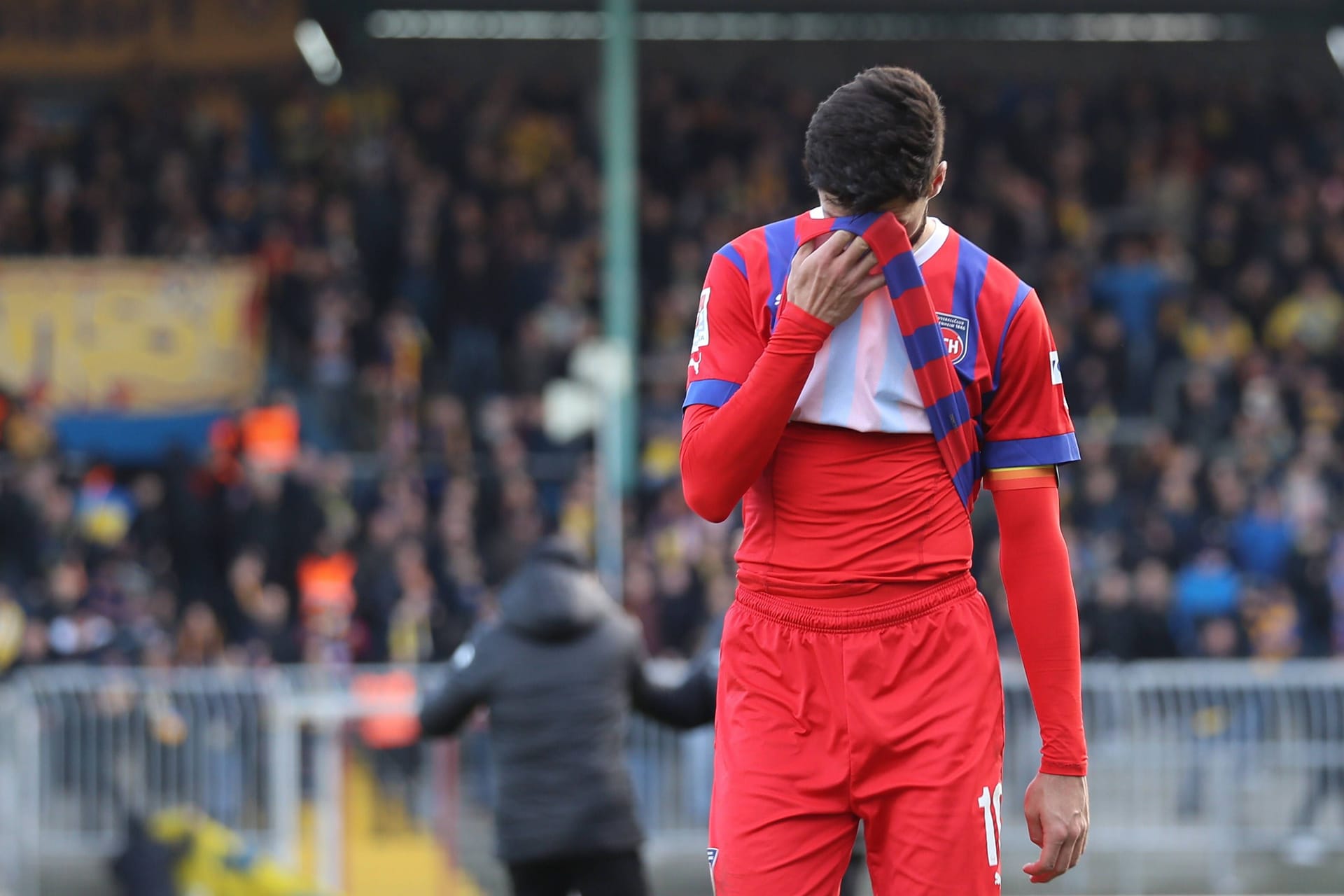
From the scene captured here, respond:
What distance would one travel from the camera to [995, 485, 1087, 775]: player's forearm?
3.27 metres

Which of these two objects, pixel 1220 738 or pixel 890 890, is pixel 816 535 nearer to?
pixel 890 890

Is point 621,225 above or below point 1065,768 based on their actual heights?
above

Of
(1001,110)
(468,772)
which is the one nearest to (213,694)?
(468,772)

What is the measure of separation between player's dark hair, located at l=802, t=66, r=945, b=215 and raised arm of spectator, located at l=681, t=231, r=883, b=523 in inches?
3.3

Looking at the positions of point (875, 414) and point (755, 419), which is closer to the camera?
point (755, 419)

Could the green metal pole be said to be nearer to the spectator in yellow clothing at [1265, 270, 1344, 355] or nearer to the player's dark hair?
the spectator in yellow clothing at [1265, 270, 1344, 355]

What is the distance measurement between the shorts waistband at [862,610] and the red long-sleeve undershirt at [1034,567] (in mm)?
115

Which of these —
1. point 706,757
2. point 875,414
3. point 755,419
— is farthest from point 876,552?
point 706,757

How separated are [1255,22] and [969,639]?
22.5m

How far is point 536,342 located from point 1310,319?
23.8ft

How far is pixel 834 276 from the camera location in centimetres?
307

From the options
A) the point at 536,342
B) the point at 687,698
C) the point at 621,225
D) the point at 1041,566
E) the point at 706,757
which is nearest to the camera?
the point at 1041,566

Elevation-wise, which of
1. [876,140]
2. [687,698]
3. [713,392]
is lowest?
[687,698]

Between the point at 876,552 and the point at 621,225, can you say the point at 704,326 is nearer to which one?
the point at 876,552
